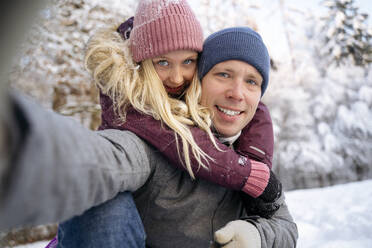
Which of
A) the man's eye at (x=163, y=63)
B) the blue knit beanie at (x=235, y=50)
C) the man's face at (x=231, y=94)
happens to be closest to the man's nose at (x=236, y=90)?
the man's face at (x=231, y=94)

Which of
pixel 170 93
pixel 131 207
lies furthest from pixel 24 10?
pixel 170 93

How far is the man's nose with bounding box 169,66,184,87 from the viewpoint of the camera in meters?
1.58

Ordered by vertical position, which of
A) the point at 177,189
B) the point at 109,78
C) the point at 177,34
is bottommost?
the point at 177,189

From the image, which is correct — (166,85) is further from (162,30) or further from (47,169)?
(47,169)

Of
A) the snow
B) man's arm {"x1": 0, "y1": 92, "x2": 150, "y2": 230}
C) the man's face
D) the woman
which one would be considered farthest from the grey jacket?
the snow

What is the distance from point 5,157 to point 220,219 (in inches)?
50.3

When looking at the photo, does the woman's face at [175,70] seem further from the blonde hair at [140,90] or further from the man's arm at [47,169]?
the man's arm at [47,169]

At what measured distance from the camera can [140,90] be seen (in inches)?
58.4

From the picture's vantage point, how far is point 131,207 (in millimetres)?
1164

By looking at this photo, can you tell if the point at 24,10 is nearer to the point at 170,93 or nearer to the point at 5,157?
the point at 5,157

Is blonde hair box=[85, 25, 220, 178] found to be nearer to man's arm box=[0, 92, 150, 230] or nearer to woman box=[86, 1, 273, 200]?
woman box=[86, 1, 273, 200]

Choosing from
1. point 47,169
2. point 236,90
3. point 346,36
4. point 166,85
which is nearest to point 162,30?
point 166,85

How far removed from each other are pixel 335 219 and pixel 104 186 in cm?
284

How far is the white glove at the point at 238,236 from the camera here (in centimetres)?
122
